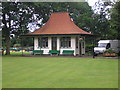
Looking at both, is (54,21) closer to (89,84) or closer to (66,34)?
(66,34)

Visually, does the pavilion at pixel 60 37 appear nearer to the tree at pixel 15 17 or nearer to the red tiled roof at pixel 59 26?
the red tiled roof at pixel 59 26

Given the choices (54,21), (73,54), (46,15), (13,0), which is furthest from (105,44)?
(13,0)

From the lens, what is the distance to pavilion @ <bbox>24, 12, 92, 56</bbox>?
31.3 m

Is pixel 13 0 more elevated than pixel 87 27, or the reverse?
pixel 13 0

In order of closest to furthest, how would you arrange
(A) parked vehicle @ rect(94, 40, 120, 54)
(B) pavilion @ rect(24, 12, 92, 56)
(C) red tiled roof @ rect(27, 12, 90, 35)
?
(B) pavilion @ rect(24, 12, 92, 56), (C) red tiled roof @ rect(27, 12, 90, 35), (A) parked vehicle @ rect(94, 40, 120, 54)

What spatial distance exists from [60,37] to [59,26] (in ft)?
6.97

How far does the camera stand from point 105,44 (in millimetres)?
34500

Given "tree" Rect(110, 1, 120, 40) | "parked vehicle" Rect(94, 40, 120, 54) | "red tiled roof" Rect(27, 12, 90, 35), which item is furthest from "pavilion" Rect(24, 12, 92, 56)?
"tree" Rect(110, 1, 120, 40)

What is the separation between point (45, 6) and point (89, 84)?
92.0ft

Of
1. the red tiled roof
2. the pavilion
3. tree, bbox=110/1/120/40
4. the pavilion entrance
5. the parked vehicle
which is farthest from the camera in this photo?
the parked vehicle

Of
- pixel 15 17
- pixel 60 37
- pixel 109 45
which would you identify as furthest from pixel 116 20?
pixel 15 17

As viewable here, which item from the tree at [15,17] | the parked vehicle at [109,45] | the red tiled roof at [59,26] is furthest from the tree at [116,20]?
the tree at [15,17]

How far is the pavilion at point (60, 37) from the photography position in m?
31.3

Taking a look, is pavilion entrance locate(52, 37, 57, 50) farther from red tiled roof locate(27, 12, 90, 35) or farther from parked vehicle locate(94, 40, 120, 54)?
parked vehicle locate(94, 40, 120, 54)
